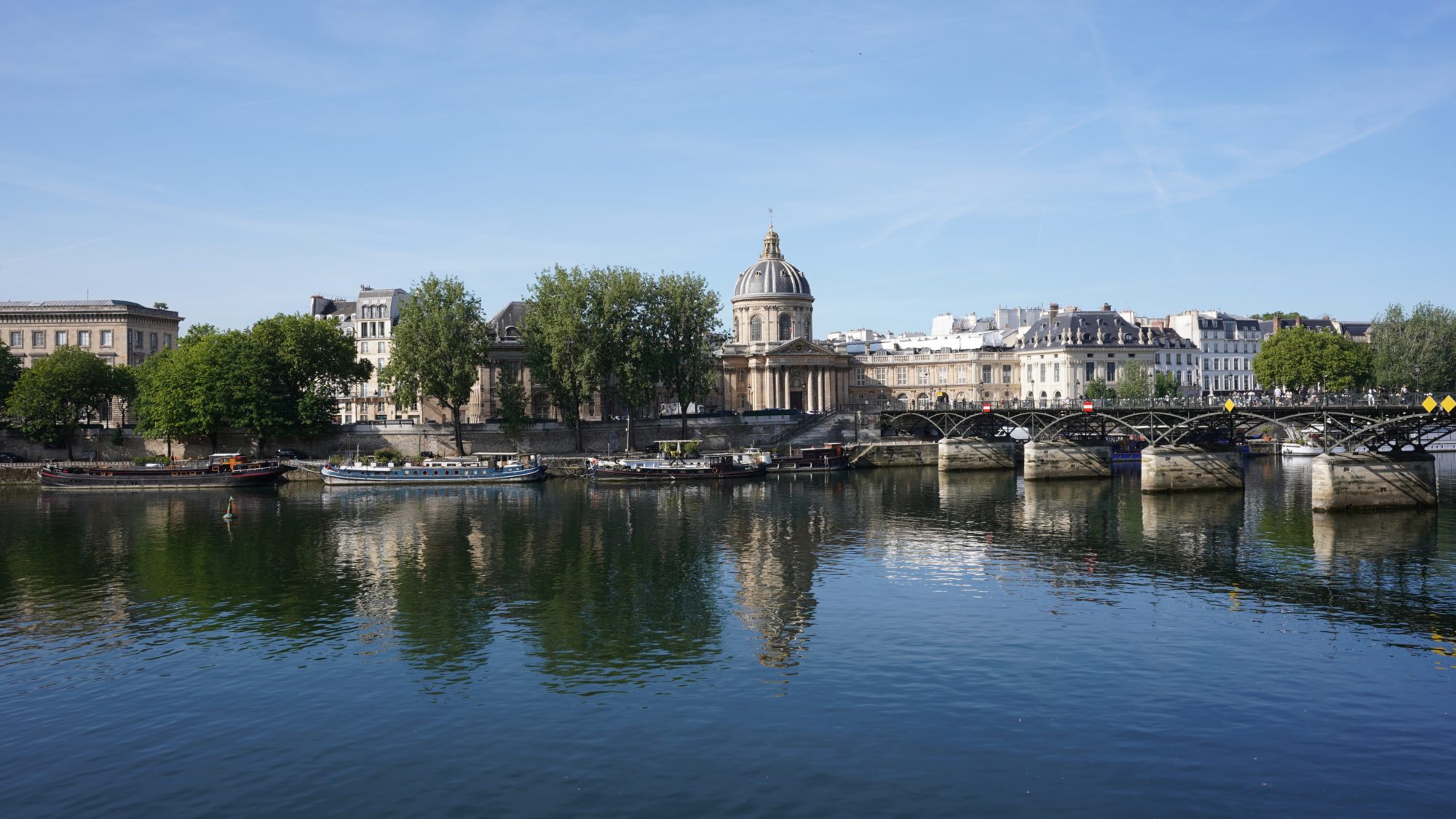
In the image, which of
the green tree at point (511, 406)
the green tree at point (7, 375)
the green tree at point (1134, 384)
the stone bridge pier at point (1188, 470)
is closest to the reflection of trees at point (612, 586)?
the stone bridge pier at point (1188, 470)

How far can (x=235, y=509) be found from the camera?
242 feet

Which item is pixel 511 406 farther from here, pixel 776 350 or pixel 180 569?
pixel 180 569

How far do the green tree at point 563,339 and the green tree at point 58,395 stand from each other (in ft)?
125

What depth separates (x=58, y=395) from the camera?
325ft

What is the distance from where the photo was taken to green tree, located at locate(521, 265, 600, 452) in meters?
99.6

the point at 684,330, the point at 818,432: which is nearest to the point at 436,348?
the point at 684,330

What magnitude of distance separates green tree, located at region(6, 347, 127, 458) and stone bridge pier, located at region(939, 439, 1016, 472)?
75.5m

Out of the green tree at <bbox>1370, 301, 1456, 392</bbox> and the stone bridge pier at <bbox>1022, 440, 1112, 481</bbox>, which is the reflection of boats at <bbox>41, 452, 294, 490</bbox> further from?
the green tree at <bbox>1370, 301, 1456, 392</bbox>

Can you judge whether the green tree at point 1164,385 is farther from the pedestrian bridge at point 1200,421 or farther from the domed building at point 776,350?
the domed building at point 776,350

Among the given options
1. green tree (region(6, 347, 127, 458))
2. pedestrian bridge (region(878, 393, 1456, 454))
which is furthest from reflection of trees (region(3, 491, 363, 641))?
pedestrian bridge (region(878, 393, 1456, 454))

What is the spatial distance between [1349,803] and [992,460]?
81.2 metres

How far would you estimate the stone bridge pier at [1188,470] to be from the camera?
77250mm

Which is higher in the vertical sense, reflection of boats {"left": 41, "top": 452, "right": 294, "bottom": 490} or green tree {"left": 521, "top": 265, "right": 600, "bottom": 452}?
green tree {"left": 521, "top": 265, "right": 600, "bottom": 452}

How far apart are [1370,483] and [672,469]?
164 feet
